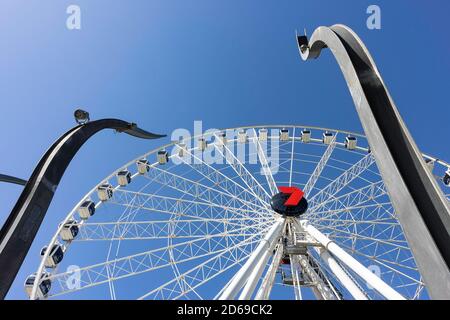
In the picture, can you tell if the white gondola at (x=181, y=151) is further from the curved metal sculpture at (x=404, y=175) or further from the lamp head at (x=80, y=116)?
the curved metal sculpture at (x=404, y=175)

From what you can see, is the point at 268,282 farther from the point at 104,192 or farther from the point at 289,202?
the point at 104,192

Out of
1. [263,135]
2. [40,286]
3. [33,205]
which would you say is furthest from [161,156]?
[33,205]

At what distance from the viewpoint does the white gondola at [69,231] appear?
1544cm

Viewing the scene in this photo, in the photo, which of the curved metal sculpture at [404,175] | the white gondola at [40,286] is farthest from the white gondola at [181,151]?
the curved metal sculpture at [404,175]

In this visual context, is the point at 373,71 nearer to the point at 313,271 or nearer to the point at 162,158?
the point at 313,271

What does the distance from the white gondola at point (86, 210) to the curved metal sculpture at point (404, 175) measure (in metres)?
15.1

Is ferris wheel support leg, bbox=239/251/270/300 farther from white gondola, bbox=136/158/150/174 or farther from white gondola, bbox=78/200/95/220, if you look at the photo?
white gondola, bbox=136/158/150/174

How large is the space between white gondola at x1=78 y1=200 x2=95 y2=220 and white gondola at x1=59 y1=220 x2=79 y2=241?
0.71 metres

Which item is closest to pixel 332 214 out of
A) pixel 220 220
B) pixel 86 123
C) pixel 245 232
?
pixel 245 232

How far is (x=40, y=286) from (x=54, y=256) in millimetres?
1576

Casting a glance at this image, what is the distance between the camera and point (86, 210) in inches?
658

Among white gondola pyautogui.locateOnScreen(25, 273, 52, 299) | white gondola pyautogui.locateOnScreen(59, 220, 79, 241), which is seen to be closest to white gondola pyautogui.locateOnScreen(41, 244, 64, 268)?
white gondola pyautogui.locateOnScreen(25, 273, 52, 299)

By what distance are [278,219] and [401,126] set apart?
12.1 metres

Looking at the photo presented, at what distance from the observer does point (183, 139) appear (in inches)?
877
